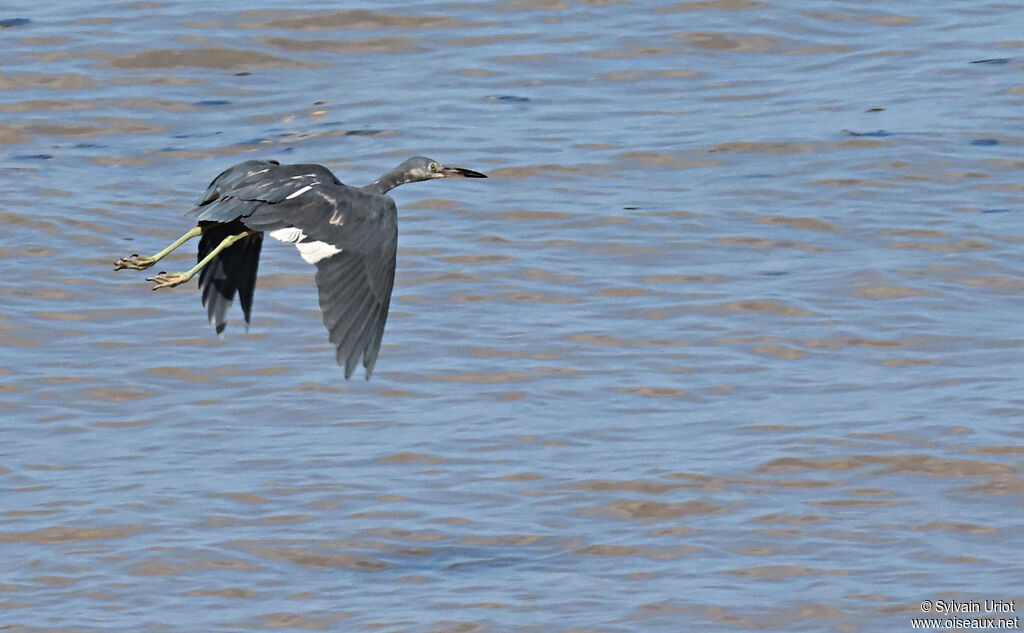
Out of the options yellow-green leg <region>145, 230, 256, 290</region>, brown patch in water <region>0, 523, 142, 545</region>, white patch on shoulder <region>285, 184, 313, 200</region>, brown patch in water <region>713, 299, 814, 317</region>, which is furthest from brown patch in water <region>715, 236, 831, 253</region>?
brown patch in water <region>0, 523, 142, 545</region>

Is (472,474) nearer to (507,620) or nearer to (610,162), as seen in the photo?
(507,620)

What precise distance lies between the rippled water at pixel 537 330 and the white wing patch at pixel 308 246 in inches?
45.4

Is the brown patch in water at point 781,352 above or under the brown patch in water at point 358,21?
under

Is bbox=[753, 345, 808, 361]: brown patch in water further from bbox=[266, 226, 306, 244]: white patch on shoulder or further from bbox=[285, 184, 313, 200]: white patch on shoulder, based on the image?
bbox=[266, 226, 306, 244]: white patch on shoulder

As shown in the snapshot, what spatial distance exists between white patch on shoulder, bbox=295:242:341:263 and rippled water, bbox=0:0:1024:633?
1149 millimetres

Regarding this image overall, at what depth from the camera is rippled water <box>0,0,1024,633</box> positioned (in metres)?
7.09

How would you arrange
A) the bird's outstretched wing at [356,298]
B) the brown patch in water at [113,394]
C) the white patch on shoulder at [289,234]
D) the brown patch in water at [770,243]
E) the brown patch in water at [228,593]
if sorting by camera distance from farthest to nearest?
the brown patch in water at [770,243] < the brown patch in water at [113,394] < the brown patch in water at [228,593] < the white patch on shoulder at [289,234] < the bird's outstretched wing at [356,298]

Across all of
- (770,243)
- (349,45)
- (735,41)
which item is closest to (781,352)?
(770,243)

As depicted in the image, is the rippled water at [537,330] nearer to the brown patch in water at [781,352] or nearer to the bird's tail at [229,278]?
the brown patch in water at [781,352]

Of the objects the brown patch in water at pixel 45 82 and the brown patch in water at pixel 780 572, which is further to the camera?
the brown patch in water at pixel 45 82

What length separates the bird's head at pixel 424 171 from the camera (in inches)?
326

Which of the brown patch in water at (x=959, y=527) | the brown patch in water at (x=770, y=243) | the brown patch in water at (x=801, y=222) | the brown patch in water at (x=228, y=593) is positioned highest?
the brown patch in water at (x=801, y=222)

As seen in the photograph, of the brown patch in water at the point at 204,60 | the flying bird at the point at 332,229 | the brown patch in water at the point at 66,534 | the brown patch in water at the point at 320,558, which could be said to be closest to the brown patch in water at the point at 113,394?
the flying bird at the point at 332,229

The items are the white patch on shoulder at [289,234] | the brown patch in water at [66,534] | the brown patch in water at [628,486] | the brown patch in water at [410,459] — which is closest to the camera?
the white patch on shoulder at [289,234]
